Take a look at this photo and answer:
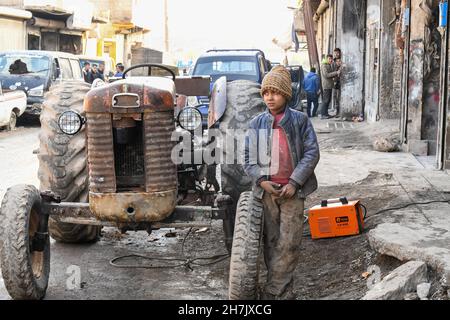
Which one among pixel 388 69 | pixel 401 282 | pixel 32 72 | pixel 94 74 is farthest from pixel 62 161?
pixel 94 74

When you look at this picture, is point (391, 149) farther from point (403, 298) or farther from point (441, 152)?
point (403, 298)

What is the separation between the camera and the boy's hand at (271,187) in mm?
5715

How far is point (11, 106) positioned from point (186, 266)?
13416 millimetres

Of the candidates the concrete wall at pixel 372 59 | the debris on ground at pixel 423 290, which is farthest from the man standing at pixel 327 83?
the debris on ground at pixel 423 290

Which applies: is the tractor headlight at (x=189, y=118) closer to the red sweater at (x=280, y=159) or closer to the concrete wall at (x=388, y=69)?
the red sweater at (x=280, y=159)

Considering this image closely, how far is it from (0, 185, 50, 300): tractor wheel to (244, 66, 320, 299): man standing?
170cm

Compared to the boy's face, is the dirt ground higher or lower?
lower

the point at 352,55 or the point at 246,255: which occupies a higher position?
the point at 352,55

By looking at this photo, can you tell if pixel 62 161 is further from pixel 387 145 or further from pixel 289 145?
pixel 387 145

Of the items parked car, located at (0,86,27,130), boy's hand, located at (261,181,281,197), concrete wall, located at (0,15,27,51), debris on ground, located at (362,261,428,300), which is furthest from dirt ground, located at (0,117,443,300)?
concrete wall, located at (0,15,27,51)

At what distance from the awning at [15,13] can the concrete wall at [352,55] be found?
15.0 meters

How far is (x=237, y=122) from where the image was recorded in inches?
287

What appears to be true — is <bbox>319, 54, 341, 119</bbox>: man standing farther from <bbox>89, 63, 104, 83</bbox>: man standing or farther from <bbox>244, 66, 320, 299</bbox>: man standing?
<bbox>244, 66, 320, 299</bbox>: man standing

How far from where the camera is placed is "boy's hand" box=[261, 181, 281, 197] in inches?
225
